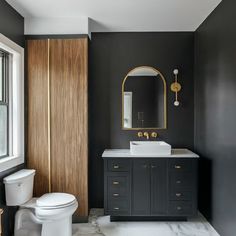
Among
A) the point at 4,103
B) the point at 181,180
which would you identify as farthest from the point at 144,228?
the point at 4,103

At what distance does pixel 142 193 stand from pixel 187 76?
1.81 meters

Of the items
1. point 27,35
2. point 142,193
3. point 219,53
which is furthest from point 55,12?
point 142,193

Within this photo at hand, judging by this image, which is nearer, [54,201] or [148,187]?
[54,201]

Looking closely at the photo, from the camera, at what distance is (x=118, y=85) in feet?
12.6

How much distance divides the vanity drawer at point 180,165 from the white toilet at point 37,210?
1270 millimetres

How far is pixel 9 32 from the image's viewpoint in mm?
2898

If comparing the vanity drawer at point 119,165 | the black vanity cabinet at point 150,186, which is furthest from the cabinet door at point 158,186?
the vanity drawer at point 119,165

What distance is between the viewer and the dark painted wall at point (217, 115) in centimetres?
261

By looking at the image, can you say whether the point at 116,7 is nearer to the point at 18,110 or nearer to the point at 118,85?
the point at 118,85

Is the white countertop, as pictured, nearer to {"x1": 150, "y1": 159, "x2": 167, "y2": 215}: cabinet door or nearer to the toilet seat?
{"x1": 150, "y1": 159, "x2": 167, "y2": 215}: cabinet door

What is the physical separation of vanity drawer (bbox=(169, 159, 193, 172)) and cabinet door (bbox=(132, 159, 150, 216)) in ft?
0.99

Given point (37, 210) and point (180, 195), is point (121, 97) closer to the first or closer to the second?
point (180, 195)

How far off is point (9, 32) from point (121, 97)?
1.70m

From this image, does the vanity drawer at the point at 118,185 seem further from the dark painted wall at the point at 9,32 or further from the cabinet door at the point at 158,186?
the dark painted wall at the point at 9,32
